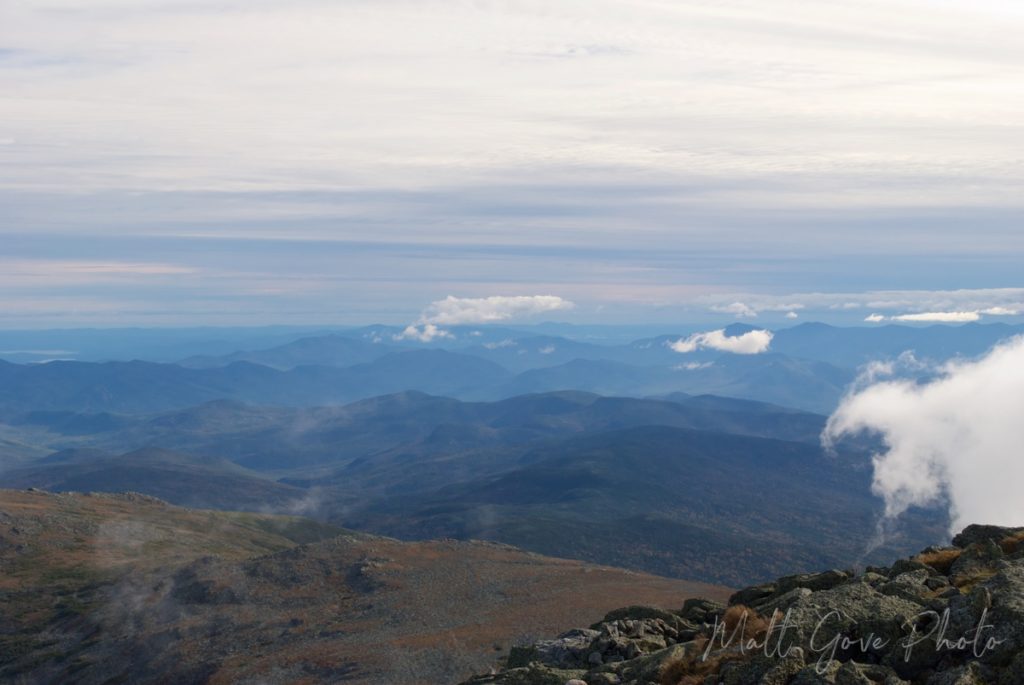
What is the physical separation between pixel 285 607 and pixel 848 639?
6527 centimetres

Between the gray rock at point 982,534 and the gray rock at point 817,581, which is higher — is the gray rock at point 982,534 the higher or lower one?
the higher one

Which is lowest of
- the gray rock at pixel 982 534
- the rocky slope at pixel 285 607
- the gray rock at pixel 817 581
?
the rocky slope at pixel 285 607

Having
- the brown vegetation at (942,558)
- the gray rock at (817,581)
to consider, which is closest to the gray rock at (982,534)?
the brown vegetation at (942,558)

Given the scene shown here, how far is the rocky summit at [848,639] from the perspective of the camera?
1947 centimetres

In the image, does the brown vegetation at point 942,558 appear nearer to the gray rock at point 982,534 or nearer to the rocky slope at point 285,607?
the gray rock at point 982,534

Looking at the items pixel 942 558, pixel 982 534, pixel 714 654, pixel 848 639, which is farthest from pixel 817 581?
pixel 714 654

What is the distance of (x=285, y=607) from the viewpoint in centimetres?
7806

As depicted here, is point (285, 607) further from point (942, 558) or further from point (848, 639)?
point (848, 639)

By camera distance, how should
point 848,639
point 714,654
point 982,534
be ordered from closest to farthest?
point 848,639 → point 714,654 → point 982,534

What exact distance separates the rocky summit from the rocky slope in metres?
29.9

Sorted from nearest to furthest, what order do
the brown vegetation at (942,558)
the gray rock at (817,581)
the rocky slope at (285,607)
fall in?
the brown vegetation at (942,558) < the gray rock at (817,581) < the rocky slope at (285,607)

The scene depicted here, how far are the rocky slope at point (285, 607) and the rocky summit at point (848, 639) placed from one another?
98.0ft

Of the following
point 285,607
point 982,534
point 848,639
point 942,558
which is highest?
point 848,639

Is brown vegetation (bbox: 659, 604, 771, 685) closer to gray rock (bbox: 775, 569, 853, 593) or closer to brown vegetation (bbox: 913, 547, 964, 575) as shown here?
gray rock (bbox: 775, 569, 853, 593)
